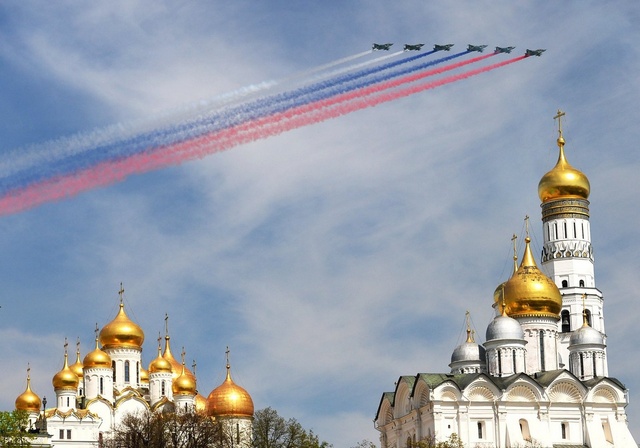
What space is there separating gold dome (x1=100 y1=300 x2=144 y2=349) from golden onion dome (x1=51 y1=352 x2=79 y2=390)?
Result: 2.71 meters

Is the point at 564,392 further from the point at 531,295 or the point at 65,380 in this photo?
the point at 65,380

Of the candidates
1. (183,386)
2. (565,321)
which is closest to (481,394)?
(565,321)

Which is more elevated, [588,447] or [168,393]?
[168,393]

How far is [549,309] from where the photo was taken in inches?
2913

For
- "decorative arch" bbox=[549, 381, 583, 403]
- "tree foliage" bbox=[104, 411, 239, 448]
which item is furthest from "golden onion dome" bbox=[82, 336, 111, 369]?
"decorative arch" bbox=[549, 381, 583, 403]

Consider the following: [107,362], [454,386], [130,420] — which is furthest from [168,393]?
[454,386]

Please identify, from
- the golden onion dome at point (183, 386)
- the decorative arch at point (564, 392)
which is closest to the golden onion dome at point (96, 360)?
the golden onion dome at point (183, 386)

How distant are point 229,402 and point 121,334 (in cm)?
704

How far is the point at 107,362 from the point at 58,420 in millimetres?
4229

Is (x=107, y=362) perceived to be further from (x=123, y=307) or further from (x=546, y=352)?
(x=546, y=352)

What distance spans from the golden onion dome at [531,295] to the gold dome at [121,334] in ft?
67.3

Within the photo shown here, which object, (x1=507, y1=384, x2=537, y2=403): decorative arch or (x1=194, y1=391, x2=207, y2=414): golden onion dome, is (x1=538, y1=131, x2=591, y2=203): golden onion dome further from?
(x1=194, y1=391, x2=207, y2=414): golden onion dome

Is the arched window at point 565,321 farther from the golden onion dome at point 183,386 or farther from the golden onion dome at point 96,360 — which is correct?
the golden onion dome at point 96,360

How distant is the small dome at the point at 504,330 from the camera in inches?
2805
